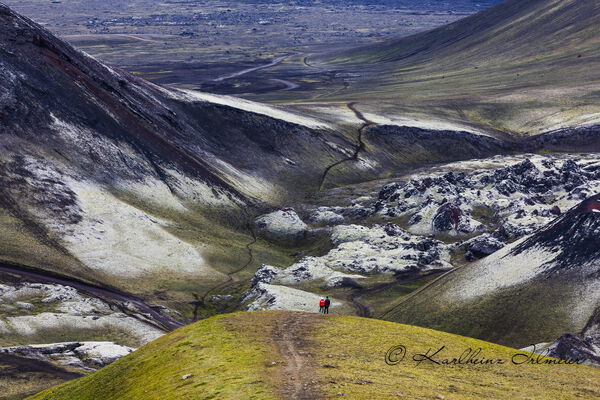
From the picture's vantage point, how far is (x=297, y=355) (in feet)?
143

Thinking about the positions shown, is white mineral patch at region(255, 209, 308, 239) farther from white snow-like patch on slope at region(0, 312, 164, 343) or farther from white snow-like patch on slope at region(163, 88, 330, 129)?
white snow-like patch on slope at region(163, 88, 330, 129)

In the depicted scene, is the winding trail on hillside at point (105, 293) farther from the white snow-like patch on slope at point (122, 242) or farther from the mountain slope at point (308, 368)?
the mountain slope at point (308, 368)

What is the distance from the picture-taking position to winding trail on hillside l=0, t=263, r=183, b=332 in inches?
3381

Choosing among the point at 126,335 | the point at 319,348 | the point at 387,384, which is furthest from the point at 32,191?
the point at 387,384

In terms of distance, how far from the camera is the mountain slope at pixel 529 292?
65062mm

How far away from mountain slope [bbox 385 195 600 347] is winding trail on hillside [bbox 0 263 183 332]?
30283 millimetres

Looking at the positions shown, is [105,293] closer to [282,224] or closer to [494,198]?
[282,224]

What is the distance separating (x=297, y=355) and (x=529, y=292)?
36431mm

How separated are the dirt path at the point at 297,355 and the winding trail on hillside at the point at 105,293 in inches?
1383

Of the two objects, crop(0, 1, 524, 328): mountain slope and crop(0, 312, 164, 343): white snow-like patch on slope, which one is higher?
crop(0, 1, 524, 328): mountain slope

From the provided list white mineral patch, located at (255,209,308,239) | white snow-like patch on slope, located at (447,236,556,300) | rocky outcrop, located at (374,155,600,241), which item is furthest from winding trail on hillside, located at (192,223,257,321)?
white snow-like patch on slope, located at (447,236,556,300)

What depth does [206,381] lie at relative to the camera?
38.5 metres

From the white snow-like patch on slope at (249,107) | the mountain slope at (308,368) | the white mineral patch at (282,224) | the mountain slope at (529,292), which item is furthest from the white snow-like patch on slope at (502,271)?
the white snow-like patch on slope at (249,107)

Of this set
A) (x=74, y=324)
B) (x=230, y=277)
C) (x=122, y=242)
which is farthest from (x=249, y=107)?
(x=74, y=324)
